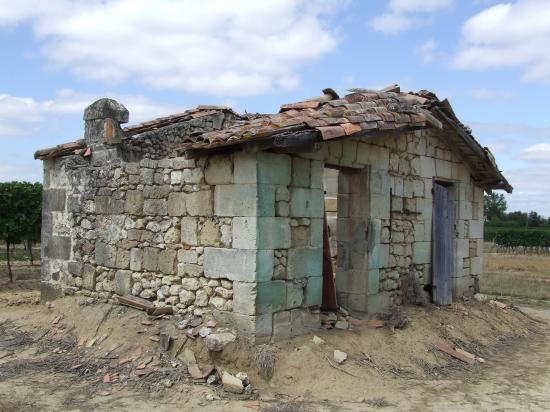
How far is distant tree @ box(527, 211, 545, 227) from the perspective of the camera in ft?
187

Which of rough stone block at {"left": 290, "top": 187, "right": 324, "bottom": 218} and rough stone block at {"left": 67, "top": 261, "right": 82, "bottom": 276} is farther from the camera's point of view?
rough stone block at {"left": 67, "top": 261, "right": 82, "bottom": 276}

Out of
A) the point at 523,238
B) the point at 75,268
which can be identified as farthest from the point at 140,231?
the point at 523,238

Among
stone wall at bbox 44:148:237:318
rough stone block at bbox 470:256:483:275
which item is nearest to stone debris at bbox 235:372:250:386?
stone wall at bbox 44:148:237:318

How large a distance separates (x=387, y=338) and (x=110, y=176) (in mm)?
4465

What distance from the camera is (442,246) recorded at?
9633 millimetres

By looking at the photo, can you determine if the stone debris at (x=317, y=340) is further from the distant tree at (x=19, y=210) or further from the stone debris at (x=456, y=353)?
the distant tree at (x=19, y=210)

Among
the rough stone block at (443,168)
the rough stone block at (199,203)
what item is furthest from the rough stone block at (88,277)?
the rough stone block at (443,168)

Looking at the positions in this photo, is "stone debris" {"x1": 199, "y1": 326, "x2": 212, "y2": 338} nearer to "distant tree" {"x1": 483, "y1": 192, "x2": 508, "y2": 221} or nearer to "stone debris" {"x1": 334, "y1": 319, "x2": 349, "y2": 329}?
"stone debris" {"x1": 334, "y1": 319, "x2": 349, "y2": 329}

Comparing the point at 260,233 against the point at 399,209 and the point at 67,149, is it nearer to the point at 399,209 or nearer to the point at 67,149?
Answer: the point at 399,209

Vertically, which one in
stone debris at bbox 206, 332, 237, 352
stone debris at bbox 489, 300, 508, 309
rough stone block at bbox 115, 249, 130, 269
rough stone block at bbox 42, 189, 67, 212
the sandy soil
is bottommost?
the sandy soil

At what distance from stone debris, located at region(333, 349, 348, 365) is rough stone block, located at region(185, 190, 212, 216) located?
7.31 ft

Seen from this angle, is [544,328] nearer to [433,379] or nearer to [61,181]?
[433,379]

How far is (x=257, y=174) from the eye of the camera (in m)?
6.26

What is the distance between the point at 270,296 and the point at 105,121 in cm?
425
